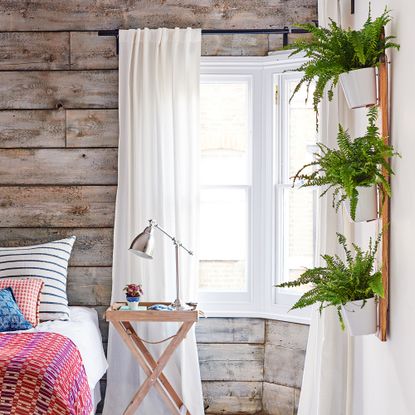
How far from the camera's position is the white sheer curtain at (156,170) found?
406cm

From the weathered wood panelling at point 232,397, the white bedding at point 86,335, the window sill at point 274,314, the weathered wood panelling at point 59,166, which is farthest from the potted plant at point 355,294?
the weathered wood panelling at point 59,166

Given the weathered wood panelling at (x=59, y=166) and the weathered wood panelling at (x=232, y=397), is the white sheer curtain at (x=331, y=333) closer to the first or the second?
the weathered wood panelling at (x=232, y=397)

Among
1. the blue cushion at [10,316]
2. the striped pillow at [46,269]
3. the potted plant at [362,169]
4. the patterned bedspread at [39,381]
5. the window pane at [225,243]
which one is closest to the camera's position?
the potted plant at [362,169]

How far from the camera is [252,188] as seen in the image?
4211mm

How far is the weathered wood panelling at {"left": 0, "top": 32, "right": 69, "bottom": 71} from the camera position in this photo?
4188mm

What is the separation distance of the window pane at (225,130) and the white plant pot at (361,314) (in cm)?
206

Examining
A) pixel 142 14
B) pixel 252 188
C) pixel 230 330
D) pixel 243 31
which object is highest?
pixel 142 14

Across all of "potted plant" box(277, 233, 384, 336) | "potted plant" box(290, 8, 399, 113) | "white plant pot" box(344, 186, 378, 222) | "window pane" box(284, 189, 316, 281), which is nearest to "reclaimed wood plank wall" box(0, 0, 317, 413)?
"window pane" box(284, 189, 316, 281)

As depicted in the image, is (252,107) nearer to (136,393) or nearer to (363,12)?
(363,12)

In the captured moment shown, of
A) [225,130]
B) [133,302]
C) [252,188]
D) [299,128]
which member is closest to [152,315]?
[133,302]

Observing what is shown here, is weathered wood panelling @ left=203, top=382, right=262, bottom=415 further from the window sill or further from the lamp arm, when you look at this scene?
the lamp arm

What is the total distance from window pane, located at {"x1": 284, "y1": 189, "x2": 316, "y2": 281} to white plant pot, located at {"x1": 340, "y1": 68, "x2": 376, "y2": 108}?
191 cm

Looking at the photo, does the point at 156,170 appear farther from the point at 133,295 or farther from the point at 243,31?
the point at 243,31

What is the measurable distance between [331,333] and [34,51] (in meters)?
2.42
